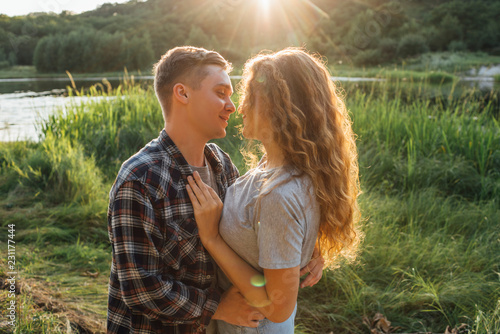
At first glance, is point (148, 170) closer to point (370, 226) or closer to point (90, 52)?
point (370, 226)

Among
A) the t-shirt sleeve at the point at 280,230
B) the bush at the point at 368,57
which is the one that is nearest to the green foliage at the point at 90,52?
the bush at the point at 368,57

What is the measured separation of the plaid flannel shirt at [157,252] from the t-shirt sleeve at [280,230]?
0.40 metres

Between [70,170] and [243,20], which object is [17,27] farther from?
[243,20]

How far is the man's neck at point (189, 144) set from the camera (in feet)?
5.49

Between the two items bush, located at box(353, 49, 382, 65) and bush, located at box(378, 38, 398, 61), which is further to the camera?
bush, located at box(378, 38, 398, 61)

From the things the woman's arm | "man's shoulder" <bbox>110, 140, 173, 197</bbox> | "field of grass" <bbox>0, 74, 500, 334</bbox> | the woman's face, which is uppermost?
the woman's face

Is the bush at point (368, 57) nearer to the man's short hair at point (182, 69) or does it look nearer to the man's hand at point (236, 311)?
the man's short hair at point (182, 69)

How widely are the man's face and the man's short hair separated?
0.03 m

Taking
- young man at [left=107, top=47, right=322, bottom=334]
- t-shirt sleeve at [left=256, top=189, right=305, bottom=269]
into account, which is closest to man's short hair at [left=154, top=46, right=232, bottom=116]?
young man at [left=107, top=47, right=322, bottom=334]

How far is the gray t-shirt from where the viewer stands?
124 cm

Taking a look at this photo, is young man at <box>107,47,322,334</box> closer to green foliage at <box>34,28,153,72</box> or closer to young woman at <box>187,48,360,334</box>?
young woman at <box>187,48,360,334</box>

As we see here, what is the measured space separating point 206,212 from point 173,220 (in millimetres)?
149

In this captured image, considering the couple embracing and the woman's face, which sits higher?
the woman's face

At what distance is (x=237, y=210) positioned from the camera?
140 centimetres
